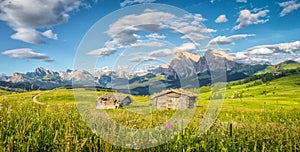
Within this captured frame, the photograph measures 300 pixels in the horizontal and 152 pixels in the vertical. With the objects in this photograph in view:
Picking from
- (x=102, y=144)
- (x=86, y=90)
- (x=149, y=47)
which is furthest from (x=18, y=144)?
(x=149, y=47)

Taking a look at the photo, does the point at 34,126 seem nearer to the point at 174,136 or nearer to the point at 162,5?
the point at 174,136

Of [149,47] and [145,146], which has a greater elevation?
[149,47]

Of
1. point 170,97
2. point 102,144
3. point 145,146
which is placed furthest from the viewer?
point 170,97

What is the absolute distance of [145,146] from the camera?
16.3 feet

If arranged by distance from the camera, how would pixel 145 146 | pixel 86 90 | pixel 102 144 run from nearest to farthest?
pixel 102 144 → pixel 145 146 → pixel 86 90

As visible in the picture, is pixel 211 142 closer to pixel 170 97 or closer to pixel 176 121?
pixel 176 121

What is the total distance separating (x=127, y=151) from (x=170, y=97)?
1570 inches

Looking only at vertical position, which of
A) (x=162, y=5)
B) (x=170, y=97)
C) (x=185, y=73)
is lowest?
(x=170, y=97)

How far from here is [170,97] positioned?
44312 millimetres

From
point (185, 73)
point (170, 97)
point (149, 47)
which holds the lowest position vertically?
point (170, 97)

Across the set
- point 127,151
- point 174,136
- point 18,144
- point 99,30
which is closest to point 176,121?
point 174,136

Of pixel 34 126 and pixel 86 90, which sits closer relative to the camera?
pixel 34 126

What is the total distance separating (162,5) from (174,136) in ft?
10.6

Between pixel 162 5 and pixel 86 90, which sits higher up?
pixel 162 5
